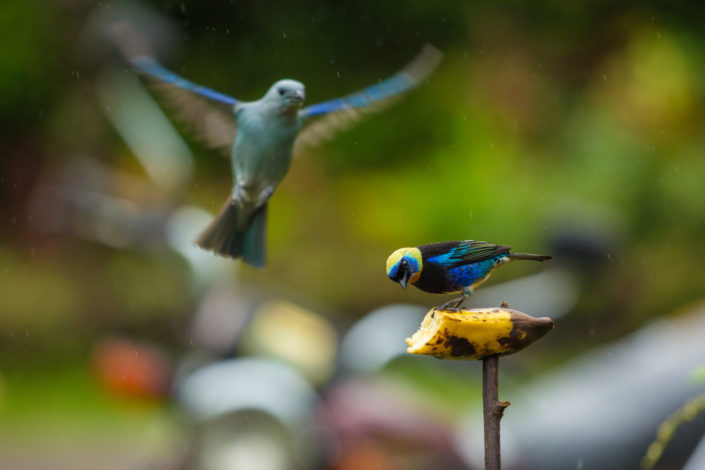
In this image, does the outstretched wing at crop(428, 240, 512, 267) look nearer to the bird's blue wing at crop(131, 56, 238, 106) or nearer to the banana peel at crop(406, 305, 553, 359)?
the banana peel at crop(406, 305, 553, 359)

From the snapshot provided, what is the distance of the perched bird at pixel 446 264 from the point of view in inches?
33.4

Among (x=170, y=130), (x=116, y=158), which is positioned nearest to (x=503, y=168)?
(x=170, y=130)

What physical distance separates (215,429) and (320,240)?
8.31 feet

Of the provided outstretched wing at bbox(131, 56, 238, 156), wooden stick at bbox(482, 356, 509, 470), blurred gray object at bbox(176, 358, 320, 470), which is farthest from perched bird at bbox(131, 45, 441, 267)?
blurred gray object at bbox(176, 358, 320, 470)

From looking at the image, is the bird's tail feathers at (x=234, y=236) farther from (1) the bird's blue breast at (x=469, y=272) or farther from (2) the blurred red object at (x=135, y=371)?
(2) the blurred red object at (x=135, y=371)

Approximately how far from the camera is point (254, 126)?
1.19m

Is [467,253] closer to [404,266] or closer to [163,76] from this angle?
[404,266]

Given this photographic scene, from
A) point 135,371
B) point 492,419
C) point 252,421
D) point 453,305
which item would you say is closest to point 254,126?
point 453,305

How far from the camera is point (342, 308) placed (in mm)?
4879

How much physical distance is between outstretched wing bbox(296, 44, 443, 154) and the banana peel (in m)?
0.33

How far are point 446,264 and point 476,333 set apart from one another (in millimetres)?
69

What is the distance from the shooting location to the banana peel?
875 mm

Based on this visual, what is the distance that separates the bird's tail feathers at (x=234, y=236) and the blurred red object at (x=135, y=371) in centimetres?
172

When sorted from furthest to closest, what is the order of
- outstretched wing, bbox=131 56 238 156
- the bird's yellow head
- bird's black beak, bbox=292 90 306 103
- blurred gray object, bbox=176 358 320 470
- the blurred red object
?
the blurred red object → blurred gray object, bbox=176 358 320 470 → outstretched wing, bbox=131 56 238 156 → bird's black beak, bbox=292 90 306 103 → the bird's yellow head
